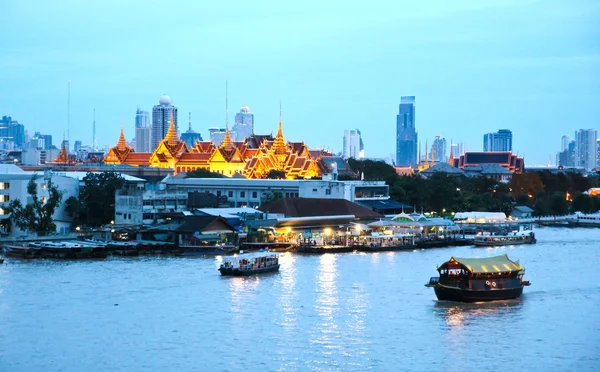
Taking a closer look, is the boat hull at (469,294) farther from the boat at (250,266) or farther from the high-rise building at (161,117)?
the high-rise building at (161,117)

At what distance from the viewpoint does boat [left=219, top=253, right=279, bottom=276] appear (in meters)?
22.6

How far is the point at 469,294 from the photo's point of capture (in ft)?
64.0

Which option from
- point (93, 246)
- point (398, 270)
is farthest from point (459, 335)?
point (93, 246)

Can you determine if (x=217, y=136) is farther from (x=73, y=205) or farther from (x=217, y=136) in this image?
(x=73, y=205)

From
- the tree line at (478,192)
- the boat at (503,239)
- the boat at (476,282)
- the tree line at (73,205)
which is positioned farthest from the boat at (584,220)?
the boat at (476,282)

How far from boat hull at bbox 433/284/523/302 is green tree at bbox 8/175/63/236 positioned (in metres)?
12.7

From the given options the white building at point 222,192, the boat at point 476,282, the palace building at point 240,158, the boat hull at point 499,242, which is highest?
the palace building at point 240,158

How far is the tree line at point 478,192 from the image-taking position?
141 feet

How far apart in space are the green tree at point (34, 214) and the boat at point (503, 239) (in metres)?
12.2

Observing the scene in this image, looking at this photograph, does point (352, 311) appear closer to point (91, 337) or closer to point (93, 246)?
point (91, 337)

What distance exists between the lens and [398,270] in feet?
79.8

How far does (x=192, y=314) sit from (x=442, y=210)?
2634cm

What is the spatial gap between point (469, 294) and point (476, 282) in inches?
10.6

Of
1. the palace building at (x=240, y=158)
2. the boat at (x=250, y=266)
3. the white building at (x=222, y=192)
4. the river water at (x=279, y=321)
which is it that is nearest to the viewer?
the river water at (x=279, y=321)
